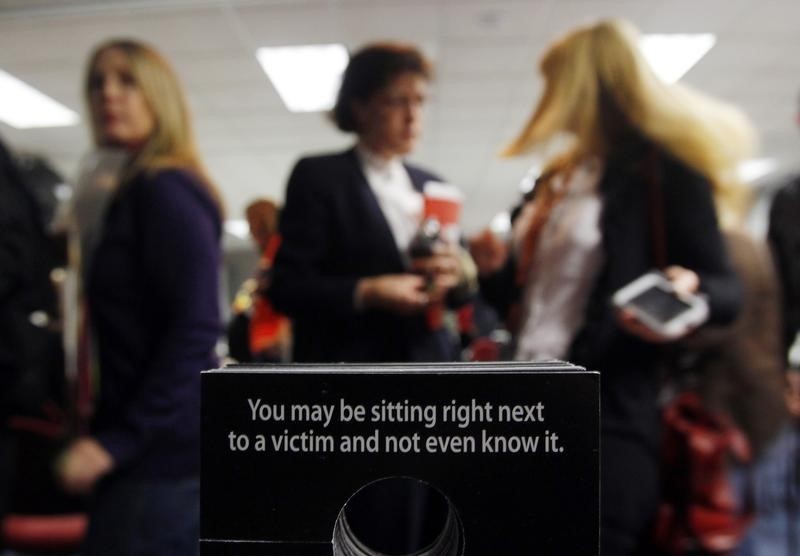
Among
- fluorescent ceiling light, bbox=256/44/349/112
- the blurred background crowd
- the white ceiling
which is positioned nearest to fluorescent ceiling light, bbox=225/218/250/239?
the blurred background crowd

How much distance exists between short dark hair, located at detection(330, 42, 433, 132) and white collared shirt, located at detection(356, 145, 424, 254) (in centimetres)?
7

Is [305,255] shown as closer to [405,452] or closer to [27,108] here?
[405,452]

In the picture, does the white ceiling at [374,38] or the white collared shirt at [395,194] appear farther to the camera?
the white ceiling at [374,38]

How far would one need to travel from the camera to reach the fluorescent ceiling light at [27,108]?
4066 mm

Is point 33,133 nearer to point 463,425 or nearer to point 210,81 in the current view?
point 210,81

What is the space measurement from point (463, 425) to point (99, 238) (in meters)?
0.69

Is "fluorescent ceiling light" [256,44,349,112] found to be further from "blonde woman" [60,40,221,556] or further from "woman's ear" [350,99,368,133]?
"blonde woman" [60,40,221,556]

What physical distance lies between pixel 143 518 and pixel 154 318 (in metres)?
0.23

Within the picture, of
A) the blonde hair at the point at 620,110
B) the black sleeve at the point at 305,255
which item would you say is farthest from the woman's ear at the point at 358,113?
the blonde hair at the point at 620,110

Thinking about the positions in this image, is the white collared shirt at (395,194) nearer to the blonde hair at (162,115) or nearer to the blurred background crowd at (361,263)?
the blurred background crowd at (361,263)

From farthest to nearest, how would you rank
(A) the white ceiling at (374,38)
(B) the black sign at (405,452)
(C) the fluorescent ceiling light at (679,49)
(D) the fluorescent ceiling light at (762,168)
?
(D) the fluorescent ceiling light at (762,168)
(C) the fluorescent ceiling light at (679,49)
(A) the white ceiling at (374,38)
(B) the black sign at (405,452)

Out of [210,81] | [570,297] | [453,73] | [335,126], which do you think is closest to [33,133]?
[210,81]

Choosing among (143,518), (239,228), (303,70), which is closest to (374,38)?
(303,70)

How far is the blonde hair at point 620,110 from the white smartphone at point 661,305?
164 millimetres
